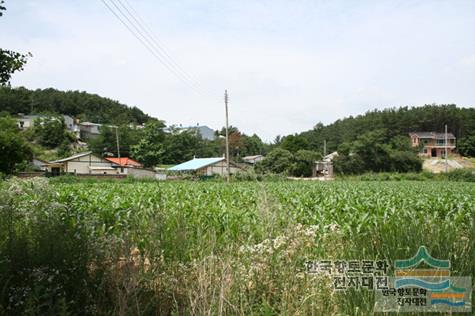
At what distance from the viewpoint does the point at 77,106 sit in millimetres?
109688

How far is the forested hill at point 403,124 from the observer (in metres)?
88.9

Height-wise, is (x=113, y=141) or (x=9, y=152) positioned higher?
(x=113, y=141)

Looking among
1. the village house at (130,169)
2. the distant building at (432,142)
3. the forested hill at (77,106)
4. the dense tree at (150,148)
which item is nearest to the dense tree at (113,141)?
the dense tree at (150,148)

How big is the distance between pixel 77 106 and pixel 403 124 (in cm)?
9217

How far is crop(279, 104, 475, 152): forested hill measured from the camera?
88.9 meters

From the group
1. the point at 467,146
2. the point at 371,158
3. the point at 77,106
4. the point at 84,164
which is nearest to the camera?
the point at 84,164

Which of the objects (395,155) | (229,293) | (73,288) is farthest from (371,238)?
(395,155)

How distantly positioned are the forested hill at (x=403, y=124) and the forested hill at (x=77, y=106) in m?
48.0

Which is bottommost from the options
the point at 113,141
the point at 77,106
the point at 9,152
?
the point at 9,152

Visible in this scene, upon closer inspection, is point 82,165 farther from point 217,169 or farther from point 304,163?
point 304,163

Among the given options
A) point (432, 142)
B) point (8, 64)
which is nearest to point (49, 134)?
point (8, 64)

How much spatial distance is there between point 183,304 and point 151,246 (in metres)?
0.77

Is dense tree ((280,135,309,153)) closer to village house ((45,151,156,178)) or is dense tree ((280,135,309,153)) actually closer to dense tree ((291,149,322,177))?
dense tree ((291,149,322,177))

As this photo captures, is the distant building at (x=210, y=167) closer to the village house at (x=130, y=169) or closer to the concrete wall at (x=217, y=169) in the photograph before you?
the concrete wall at (x=217, y=169)
